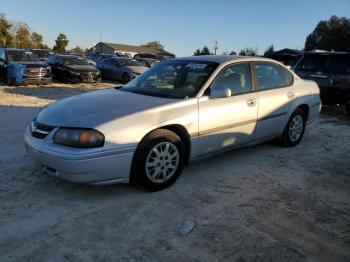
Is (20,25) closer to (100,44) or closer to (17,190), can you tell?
(100,44)

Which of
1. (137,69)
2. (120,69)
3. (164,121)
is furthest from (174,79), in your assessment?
(120,69)

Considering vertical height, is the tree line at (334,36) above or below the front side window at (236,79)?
above

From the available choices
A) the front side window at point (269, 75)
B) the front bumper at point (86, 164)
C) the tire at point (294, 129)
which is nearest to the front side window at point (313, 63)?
the tire at point (294, 129)

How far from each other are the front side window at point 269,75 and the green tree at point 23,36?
65.7 m

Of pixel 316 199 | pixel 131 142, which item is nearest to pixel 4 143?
pixel 131 142

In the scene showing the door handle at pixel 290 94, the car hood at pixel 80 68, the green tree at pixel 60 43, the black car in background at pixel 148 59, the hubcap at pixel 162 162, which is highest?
the green tree at pixel 60 43

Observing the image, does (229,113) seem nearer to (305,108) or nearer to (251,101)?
(251,101)

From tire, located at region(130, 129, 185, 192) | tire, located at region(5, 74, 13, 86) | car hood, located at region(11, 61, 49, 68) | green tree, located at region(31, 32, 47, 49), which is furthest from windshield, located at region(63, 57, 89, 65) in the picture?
green tree, located at region(31, 32, 47, 49)

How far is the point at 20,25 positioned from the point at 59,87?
61865 mm

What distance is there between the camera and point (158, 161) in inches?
166

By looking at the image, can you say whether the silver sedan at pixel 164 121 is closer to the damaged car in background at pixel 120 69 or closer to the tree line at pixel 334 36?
the damaged car in background at pixel 120 69

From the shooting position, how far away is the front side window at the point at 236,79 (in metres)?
4.97

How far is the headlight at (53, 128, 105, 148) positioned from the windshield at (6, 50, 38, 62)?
1264 centimetres

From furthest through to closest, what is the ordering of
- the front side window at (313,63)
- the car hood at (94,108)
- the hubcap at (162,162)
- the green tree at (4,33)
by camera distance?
the green tree at (4,33), the front side window at (313,63), the hubcap at (162,162), the car hood at (94,108)
